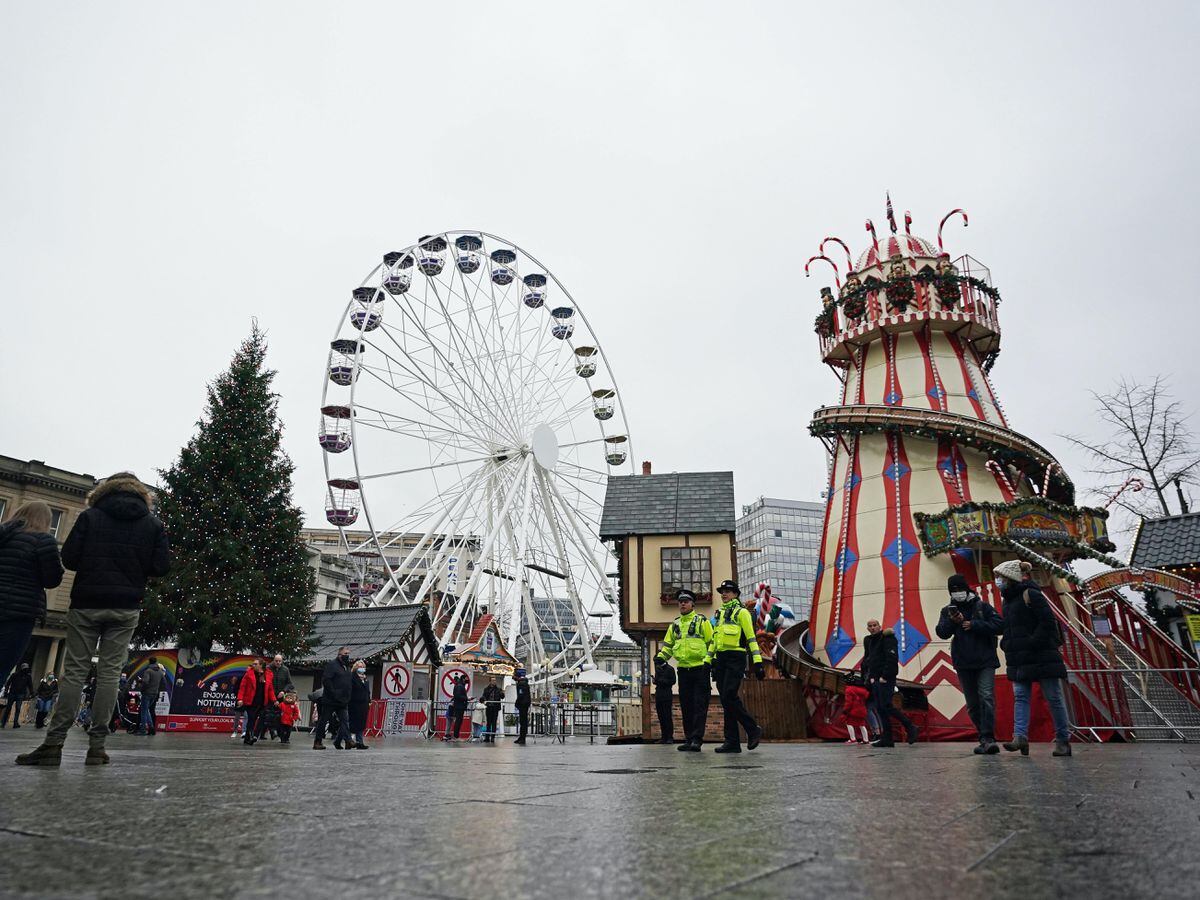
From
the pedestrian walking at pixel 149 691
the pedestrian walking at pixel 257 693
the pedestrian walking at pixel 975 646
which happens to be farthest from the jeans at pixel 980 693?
the pedestrian walking at pixel 149 691

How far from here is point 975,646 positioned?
8930 mm

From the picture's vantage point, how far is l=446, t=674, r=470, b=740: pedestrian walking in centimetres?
1866

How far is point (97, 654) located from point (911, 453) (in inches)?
772

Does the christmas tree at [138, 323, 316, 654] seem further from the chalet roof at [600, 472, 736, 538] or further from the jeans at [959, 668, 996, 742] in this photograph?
the jeans at [959, 668, 996, 742]

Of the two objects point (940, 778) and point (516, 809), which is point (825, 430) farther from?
point (516, 809)

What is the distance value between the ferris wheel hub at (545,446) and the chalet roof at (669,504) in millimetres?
3124

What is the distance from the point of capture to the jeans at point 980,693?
8.72m

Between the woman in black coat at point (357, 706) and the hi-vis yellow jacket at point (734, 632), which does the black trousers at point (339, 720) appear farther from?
the hi-vis yellow jacket at point (734, 632)

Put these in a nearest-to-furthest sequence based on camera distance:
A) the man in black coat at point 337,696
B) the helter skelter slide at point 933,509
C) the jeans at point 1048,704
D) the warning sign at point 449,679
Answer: the jeans at point 1048,704 < the man in black coat at point 337,696 < the helter skelter slide at point 933,509 < the warning sign at point 449,679

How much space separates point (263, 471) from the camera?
22.5m

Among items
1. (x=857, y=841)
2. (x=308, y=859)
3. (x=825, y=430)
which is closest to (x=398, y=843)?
(x=308, y=859)

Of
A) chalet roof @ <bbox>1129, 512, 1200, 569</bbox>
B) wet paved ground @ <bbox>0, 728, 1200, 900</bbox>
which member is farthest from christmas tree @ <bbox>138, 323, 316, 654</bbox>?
chalet roof @ <bbox>1129, 512, 1200, 569</bbox>

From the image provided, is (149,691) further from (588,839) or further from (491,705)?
(588,839)

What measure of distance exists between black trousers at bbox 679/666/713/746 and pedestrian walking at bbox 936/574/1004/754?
264cm
